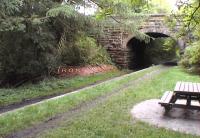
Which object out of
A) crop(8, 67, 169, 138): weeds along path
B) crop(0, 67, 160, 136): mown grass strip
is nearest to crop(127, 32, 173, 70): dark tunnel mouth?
crop(0, 67, 160, 136): mown grass strip

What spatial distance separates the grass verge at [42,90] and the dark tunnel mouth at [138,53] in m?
8.88

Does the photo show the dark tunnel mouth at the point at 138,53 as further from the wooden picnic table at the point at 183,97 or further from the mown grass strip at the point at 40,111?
the wooden picnic table at the point at 183,97

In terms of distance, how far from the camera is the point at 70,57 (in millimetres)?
17703

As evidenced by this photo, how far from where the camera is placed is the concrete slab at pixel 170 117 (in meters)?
7.12

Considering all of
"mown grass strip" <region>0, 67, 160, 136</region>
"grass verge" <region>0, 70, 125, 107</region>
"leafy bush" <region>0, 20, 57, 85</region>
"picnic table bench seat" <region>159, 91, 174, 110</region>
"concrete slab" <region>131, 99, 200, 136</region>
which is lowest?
"grass verge" <region>0, 70, 125, 107</region>

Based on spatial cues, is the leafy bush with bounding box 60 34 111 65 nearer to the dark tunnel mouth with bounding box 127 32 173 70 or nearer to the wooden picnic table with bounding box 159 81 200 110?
the dark tunnel mouth with bounding box 127 32 173 70

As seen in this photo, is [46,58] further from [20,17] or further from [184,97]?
[184,97]

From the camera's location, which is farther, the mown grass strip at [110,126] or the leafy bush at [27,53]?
the leafy bush at [27,53]

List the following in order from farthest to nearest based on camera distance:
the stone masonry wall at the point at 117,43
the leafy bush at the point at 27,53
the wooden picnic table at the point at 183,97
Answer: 1. the stone masonry wall at the point at 117,43
2. the leafy bush at the point at 27,53
3. the wooden picnic table at the point at 183,97

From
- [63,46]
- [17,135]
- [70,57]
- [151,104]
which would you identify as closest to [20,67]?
[63,46]

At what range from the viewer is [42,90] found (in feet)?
41.5

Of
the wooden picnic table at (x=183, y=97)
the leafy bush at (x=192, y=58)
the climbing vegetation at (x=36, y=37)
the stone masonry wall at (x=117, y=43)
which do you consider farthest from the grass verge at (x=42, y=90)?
the stone masonry wall at (x=117, y=43)

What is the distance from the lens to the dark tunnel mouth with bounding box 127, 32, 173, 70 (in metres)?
24.5

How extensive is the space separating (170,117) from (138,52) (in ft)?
66.7
